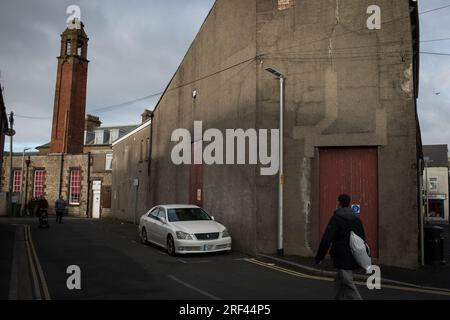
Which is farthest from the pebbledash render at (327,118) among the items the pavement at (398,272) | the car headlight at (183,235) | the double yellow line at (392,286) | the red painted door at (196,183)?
the red painted door at (196,183)

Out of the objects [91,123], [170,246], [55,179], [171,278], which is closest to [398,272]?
[171,278]

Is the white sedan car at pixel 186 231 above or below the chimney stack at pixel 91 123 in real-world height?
below

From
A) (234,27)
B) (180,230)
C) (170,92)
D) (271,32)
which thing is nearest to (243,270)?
(180,230)

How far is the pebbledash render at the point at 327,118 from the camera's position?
12016 millimetres

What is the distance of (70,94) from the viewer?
48.8 metres

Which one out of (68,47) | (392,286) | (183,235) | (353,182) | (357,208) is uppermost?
(68,47)

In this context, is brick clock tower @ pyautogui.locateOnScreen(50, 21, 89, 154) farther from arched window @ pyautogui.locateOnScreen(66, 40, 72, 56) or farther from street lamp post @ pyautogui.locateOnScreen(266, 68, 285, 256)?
street lamp post @ pyautogui.locateOnScreen(266, 68, 285, 256)

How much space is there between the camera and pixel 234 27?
15.5m

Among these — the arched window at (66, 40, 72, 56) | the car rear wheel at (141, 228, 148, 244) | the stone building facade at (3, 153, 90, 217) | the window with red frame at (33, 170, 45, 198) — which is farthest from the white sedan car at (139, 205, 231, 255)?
the arched window at (66, 40, 72, 56)

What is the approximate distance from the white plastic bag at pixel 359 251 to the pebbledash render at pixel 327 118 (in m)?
6.24

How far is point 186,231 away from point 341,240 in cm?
696

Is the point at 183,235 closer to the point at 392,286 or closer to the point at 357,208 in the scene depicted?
the point at 357,208

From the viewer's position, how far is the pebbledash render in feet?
39.4

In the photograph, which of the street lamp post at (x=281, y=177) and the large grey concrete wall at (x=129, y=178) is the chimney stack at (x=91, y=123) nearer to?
the large grey concrete wall at (x=129, y=178)
